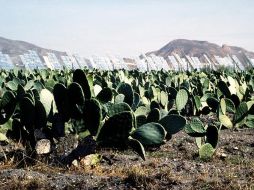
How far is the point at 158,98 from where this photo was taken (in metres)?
8.19

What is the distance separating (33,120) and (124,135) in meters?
0.99

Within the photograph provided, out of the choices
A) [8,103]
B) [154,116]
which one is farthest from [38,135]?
[154,116]

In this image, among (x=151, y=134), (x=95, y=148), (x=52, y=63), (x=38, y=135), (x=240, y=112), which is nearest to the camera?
(x=151, y=134)

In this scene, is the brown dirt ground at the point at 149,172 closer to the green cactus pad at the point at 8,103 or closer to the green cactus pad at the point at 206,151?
the green cactus pad at the point at 206,151

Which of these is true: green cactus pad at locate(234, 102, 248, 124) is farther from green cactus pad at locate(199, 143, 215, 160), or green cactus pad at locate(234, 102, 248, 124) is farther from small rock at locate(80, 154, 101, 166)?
small rock at locate(80, 154, 101, 166)

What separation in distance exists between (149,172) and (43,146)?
1.11m

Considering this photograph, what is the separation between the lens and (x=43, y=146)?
5.36 metres

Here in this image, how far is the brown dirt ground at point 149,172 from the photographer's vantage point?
4477mm

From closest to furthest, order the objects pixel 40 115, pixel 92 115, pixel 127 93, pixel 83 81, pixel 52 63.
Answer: pixel 92 115, pixel 83 81, pixel 40 115, pixel 127 93, pixel 52 63

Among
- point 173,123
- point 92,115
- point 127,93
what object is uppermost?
point 92,115

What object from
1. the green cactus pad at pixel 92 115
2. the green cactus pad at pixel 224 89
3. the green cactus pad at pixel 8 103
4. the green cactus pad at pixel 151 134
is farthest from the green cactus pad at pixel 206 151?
the green cactus pad at pixel 224 89

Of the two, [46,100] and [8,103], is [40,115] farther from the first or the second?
[8,103]

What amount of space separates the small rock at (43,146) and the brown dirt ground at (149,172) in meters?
Answer: 0.20

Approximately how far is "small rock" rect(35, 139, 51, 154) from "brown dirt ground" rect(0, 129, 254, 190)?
0.20 meters
